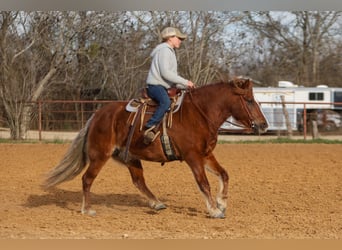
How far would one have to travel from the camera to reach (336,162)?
1222 centimetres

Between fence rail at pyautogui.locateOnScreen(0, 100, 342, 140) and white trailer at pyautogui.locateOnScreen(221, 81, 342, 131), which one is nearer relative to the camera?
fence rail at pyautogui.locateOnScreen(0, 100, 342, 140)

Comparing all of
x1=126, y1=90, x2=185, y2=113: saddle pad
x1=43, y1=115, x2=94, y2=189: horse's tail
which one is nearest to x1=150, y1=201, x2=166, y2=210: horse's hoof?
x1=43, y1=115, x2=94, y2=189: horse's tail

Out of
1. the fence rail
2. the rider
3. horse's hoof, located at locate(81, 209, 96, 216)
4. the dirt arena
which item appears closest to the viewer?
the dirt arena

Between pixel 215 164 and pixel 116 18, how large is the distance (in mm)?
15917

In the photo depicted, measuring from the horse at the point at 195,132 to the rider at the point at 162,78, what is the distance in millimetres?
186

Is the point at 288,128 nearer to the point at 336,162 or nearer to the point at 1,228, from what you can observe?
the point at 336,162

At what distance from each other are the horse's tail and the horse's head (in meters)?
2.10

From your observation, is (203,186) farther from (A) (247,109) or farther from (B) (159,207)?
(A) (247,109)

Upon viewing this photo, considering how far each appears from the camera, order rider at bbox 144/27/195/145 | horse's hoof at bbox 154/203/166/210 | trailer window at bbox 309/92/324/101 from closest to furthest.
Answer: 1. rider at bbox 144/27/195/145
2. horse's hoof at bbox 154/203/166/210
3. trailer window at bbox 309/92/324/101

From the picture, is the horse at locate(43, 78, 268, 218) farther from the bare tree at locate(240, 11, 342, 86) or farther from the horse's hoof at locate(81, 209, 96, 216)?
the bare tree at locate(240, 11, 342, 86)

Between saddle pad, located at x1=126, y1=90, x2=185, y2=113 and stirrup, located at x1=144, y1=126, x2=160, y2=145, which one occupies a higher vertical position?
saddle pad, located at x1=126, y1=90, x2=185, y2=113

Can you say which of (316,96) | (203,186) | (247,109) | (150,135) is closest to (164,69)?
(150,135)

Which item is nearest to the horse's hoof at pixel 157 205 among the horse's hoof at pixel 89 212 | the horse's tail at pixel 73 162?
the horse's hoof at pixel 89 212

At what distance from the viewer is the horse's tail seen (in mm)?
7324
